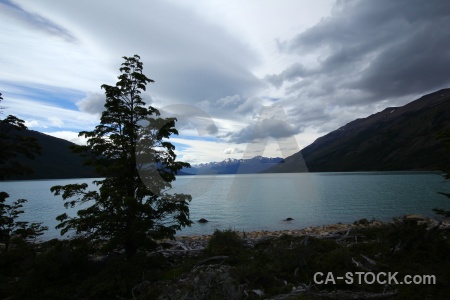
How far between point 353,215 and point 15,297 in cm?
4279

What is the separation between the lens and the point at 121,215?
11.5m

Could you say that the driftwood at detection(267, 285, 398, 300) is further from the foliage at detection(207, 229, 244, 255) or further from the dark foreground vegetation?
the foliage at detection(207, 229, 244, 255)

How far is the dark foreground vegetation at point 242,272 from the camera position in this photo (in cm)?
887

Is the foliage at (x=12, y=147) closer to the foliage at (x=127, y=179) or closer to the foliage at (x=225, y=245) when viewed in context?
the foliage at (x=127, y=179)

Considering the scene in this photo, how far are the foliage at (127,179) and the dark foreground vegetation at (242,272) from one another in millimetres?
1065

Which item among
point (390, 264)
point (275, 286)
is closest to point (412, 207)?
point (390, 264)

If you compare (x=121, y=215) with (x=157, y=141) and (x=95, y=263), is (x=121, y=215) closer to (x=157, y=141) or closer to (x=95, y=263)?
(x=95, y=263)

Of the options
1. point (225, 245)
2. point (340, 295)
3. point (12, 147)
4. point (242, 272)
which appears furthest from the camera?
point (225, 245)

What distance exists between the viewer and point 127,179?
12.0 meters

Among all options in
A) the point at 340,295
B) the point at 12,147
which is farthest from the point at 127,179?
the point at 340,295

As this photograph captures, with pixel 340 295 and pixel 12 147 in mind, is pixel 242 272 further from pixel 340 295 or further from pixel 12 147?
pixel 12 147

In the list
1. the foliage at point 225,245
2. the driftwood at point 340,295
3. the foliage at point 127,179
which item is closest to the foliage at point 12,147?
the foliage at point 127,179

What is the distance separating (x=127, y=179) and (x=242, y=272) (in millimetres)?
6456

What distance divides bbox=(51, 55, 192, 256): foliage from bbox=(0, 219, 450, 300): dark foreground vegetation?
1.06 metres
